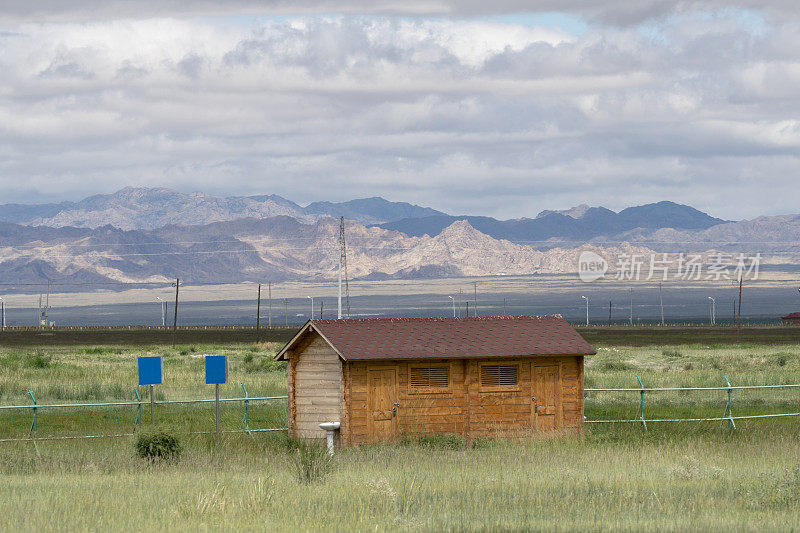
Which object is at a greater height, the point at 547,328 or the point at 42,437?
the point at 547,328

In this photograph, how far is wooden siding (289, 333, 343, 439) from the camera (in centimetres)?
2762

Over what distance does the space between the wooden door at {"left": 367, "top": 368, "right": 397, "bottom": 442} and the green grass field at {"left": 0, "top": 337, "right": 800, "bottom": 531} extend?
94 centimetres

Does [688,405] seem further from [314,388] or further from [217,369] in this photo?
[217,369]

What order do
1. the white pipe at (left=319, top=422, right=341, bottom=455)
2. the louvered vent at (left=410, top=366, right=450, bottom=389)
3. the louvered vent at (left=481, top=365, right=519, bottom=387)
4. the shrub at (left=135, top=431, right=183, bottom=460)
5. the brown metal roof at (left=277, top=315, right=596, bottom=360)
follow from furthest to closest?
the louvered vent at (left=481, top=365, right=519, bottom=387) < the louvered vent at (left=410, top=366, right=450, bottom=389) < the brown metal roof at (left=277, top=315, right=596, bottom=360) < the white pipe at (left=319, top=422, right=341, bottom=455) < the shrub at (left=135, top=431, right=183, bottom=460)

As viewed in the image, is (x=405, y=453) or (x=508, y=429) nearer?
(x=405, y=453)

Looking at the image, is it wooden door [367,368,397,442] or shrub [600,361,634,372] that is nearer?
wooden door [367,368,397,442]

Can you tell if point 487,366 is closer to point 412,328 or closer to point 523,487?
point 412,328

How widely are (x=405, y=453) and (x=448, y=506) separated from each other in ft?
25.5

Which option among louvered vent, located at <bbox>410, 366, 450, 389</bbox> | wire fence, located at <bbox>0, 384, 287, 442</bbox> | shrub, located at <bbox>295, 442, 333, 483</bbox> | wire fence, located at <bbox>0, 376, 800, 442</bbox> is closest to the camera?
shrub, located at <bbox>295, 442, 333, 483</bbox>

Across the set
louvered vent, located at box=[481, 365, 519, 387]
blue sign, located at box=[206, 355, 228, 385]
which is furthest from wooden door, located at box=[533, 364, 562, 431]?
Result: blue sign, located at box=[206, 355, 228, 385]

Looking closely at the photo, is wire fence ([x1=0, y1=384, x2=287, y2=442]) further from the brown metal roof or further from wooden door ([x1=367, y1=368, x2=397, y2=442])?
wooden door ([x1=367, y1=368, x2=397, y2=442])

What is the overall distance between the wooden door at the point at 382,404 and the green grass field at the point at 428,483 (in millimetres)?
937

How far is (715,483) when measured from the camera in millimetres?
18891

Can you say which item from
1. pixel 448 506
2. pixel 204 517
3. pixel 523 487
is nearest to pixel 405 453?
pixel 523 487
